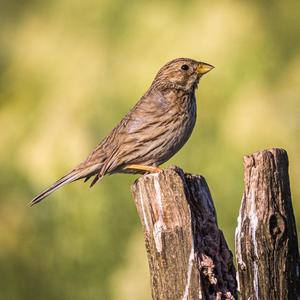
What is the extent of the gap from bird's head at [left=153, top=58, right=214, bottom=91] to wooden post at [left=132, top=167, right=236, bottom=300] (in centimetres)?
273

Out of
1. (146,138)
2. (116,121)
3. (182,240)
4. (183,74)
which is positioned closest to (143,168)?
(146,138)

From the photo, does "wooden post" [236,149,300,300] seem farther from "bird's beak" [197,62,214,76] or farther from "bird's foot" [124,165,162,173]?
"bird's beak" [197,62,214,76]

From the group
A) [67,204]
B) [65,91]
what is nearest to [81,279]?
[67,204]

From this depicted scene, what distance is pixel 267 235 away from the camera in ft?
18.0

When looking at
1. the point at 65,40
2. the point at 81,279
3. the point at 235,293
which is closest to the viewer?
the point at 235,293

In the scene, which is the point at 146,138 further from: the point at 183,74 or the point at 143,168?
the point at 183,74

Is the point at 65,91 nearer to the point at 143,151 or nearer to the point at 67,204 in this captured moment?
the point at 67,204

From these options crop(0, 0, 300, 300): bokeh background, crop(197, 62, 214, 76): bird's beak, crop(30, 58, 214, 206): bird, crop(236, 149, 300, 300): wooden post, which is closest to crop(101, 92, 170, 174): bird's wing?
crop(30, 58, 214, 206): bird

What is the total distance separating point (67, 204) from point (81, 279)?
727 millimetres

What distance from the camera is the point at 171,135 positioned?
26.1 ft

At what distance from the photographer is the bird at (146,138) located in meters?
7.98

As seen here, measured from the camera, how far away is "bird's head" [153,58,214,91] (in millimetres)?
8414

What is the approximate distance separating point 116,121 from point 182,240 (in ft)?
17.5

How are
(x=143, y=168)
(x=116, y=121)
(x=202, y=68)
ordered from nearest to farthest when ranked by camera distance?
(x=143, y=168) < (x=202, y=68) < (x=116, y=121)
